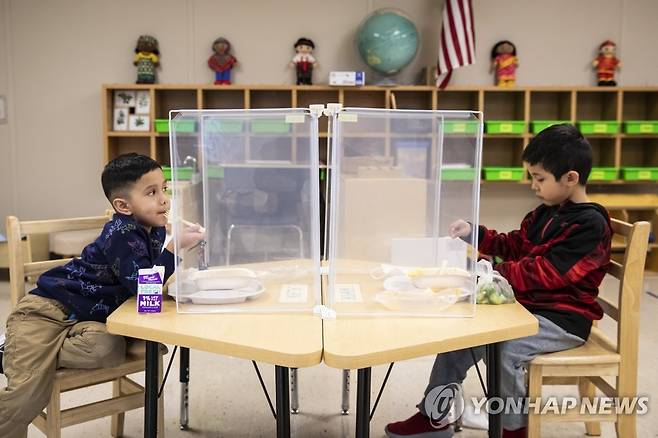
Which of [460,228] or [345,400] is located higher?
[460,228]

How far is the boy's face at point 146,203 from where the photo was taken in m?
1.77

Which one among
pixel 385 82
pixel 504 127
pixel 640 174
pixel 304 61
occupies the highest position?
pixel 304 61

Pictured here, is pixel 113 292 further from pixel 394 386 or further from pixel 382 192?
pixel 394 386

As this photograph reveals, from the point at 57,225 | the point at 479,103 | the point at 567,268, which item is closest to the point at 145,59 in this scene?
the point at 479,103

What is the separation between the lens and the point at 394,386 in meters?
2.75

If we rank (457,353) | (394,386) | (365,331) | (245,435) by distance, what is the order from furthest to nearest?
1. (394,386)
2. (245,435)
3. (457,353)
4. (365,331)

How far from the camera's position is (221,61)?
500cm

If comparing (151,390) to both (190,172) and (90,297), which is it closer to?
(90,297)

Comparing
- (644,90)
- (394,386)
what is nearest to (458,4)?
(644,90)

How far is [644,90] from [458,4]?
1.59 metres

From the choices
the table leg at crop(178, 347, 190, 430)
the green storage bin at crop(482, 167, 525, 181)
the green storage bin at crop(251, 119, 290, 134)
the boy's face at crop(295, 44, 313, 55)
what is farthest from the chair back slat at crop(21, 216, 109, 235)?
the green storage bin at crop(482, 167, 525, 181)

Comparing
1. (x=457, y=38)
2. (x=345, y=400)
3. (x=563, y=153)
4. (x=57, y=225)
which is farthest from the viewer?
(x=457, y=38)

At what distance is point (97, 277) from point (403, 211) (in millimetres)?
842

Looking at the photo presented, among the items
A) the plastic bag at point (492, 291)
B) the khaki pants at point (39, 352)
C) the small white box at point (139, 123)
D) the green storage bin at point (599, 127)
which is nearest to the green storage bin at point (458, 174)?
the plastic bag at point (492, 291)
